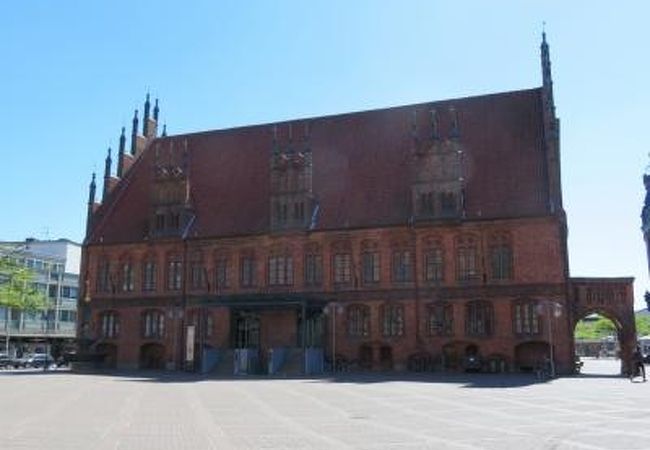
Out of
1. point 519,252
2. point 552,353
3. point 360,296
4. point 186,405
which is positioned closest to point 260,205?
point 360,296

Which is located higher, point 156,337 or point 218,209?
point 218,209

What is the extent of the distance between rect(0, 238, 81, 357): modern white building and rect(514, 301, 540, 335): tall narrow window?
55305 millimetres

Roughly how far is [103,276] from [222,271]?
11.1 m

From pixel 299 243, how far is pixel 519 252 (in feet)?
51.2

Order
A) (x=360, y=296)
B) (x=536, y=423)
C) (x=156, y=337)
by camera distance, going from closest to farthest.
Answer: (x=536, y=423) < (x=360, y=296) < (x=156, y=337)

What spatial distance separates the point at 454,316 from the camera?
151 feet

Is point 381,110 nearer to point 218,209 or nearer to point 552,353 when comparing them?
point 218,209

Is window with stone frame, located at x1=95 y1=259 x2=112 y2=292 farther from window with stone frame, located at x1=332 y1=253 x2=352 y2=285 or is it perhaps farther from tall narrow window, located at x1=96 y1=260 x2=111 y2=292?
window with stone frame, located at x1=332 y1=253 x2=352 y2=285

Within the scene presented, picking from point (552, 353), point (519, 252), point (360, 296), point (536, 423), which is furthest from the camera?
point (360, 296)

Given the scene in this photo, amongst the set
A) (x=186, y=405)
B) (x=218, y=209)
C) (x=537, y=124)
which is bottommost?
(x=186, y=405)

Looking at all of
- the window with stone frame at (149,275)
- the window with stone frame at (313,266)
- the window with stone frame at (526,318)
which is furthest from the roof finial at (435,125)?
the window with stone frame at (149,275)

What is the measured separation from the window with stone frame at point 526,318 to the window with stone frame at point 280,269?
53.0 ft

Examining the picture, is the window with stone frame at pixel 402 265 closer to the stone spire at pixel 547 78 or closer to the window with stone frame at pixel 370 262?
the window with stone frame at pixel 370 262

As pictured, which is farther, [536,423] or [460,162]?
[460,162]
